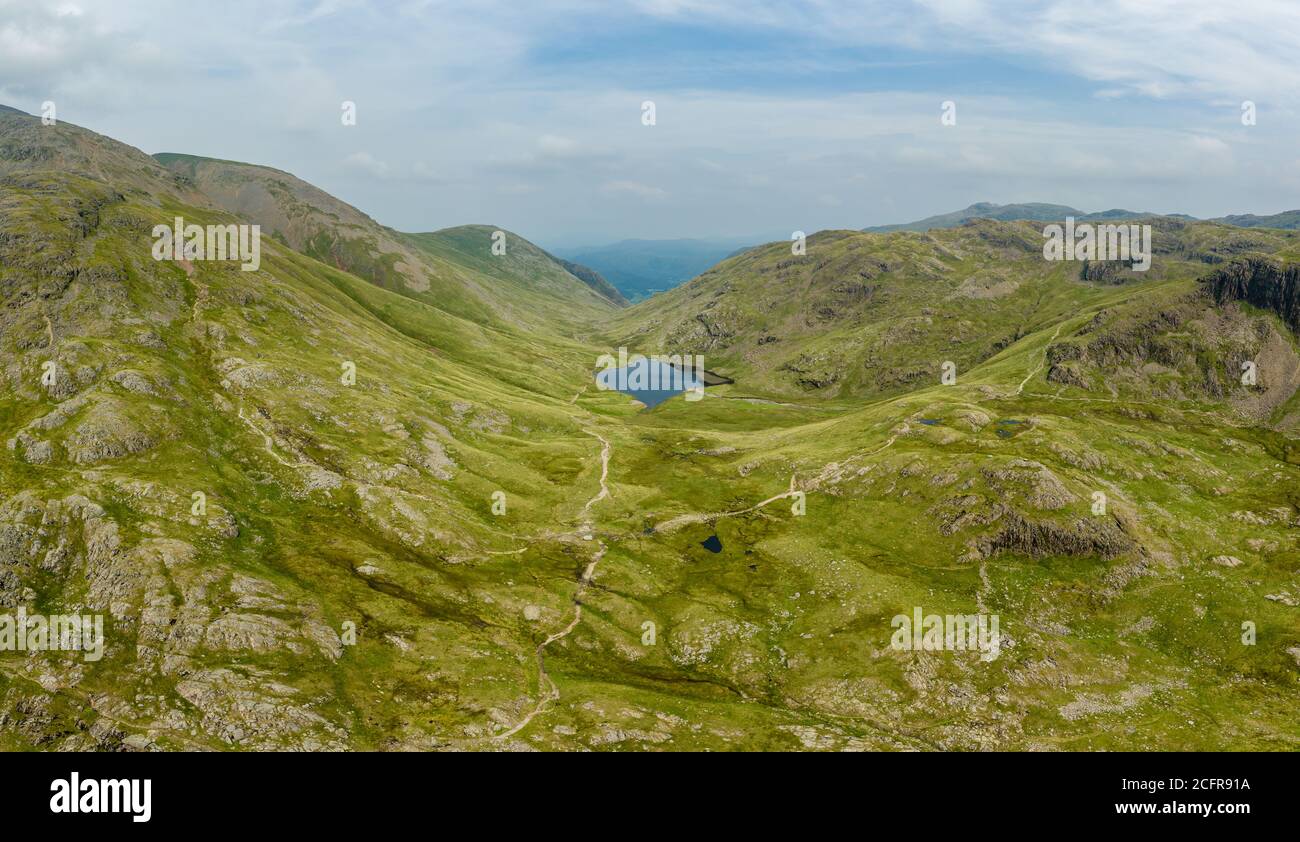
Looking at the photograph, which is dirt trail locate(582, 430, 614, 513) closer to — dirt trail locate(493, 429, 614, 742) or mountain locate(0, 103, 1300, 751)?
dirt trail locate(493, 429, 614, 742)

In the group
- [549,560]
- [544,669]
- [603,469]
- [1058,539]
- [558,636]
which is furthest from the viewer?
[603,469]

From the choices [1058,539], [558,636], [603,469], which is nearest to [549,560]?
[558,636]

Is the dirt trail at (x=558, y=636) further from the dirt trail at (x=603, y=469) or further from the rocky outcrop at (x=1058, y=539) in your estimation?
the rocky outcrop at (x=1058, y=539)

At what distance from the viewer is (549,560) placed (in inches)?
4744

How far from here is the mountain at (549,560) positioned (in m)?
79.3

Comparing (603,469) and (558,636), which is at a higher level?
(603,469)

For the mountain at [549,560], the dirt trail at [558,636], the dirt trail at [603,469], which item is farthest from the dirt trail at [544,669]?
the dirt trail at [603,469]

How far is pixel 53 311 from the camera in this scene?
5354 inches

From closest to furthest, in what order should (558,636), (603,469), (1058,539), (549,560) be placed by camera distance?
(558,636) → (1058,539) → (549,560) → (603,469)

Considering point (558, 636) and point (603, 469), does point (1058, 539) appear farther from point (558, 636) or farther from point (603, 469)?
point (603, 469)

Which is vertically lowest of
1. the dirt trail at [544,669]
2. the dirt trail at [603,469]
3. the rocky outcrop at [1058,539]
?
the dirt trail at [544,669]
